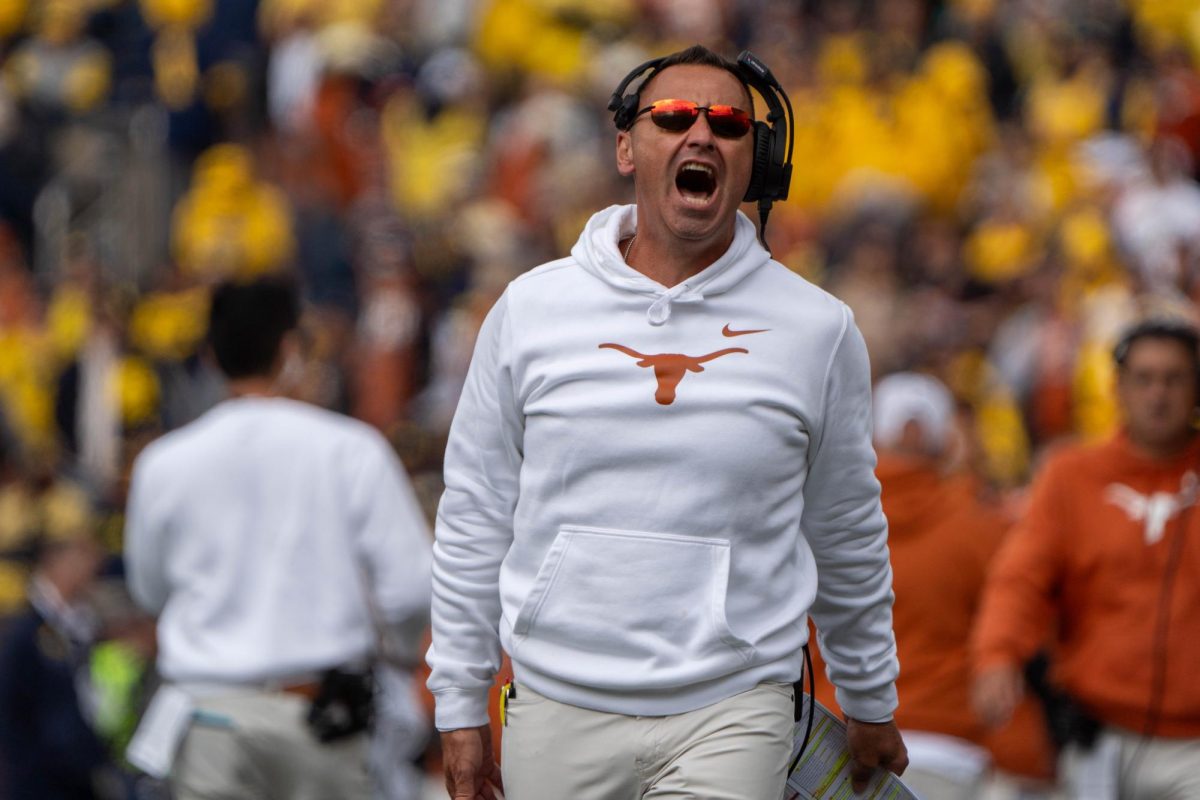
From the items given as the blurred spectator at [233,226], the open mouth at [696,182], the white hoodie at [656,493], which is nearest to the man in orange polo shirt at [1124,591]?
the white hoodie at [656,493]

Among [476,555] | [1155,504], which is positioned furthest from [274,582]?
[1155,504]

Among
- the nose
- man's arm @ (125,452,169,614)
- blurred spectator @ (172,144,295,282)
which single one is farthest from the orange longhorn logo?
blurred spectator @ (172,144,295,282)

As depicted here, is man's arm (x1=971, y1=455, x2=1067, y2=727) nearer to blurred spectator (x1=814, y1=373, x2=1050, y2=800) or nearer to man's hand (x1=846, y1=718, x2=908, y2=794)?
blurred spectator (x1=814, y1=373, x2=1050, y2=800)

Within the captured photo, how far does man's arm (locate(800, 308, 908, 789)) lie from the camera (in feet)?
14.5

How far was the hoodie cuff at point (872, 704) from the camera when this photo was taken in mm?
4637

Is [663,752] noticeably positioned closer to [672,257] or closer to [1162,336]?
[672,257]

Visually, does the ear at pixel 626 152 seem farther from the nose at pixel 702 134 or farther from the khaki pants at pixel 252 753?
the khaki pants at pixel 252 753

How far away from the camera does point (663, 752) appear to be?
4.21 meters

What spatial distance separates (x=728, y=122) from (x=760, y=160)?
122 mm

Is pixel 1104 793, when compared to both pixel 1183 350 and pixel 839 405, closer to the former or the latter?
pixel 1183 350

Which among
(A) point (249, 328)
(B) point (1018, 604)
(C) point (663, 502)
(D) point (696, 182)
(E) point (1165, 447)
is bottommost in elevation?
(B) point (1018, 604)

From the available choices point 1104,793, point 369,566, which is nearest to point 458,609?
point 369,566

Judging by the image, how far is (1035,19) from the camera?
1644 centimetres

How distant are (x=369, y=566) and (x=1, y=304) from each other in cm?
1219
